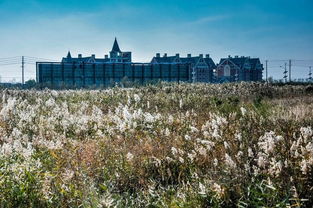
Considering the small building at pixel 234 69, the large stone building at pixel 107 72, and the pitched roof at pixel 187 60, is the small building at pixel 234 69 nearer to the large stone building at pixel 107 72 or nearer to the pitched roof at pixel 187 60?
the pitched roof at pixel 187 60

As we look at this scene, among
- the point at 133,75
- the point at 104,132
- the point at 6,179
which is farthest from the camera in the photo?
the point at 133,75

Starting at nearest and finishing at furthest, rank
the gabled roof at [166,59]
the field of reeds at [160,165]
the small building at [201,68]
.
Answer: the field of reeds at [160,165] → the small building at [201,68] → the gabled roof at [166,59]

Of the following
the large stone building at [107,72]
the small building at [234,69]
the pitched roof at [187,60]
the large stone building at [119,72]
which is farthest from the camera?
the pitched roof at [187,60]

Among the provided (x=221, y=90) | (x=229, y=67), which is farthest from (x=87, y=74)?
(x=221, y=90)

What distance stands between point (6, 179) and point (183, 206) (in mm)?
2114

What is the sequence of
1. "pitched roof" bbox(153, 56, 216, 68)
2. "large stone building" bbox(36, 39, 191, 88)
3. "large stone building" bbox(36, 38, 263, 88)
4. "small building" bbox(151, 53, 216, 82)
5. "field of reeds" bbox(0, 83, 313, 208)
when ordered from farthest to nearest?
"pitched roof" bbox(153, 56, 216, 68) → "small building" bbox(151, 53, 216, 82) → "large stone building" bbox(36, 39, 191, 88) → "large stone building" bbox(36, 38, 263, 88) → "field of reeds" bbox(0, 83, 313, 208)

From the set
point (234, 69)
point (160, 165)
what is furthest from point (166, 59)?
Result: point (160, 165)

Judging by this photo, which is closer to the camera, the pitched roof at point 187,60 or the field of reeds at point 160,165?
the field of reeds at point 160,165

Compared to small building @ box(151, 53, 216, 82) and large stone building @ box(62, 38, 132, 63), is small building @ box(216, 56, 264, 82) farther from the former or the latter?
large stone building @ box(62, 38, 132, 63)

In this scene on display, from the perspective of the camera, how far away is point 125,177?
5766 mm

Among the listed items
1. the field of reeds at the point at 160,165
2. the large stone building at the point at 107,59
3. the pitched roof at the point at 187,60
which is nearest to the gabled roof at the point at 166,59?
the pitched roof at the point at 187,60

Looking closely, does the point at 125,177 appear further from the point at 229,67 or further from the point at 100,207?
the point at 229,67

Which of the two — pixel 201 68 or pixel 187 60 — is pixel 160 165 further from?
pixel 187 60

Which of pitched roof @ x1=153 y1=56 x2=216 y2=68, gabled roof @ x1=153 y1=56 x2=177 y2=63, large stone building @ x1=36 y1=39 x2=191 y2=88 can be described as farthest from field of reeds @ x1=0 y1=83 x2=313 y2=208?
gabled roof @ x1=153 y1=56 x2=177 y2=63
